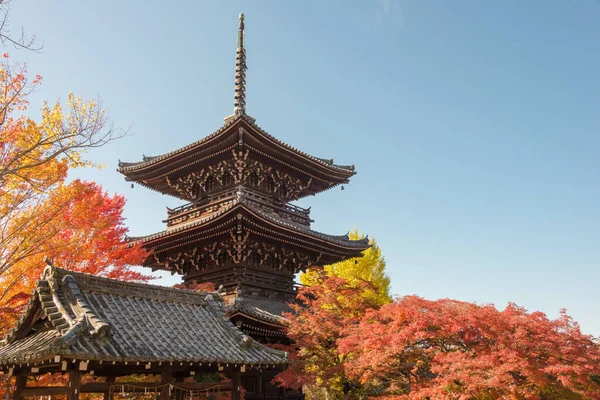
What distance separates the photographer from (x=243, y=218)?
1886cm

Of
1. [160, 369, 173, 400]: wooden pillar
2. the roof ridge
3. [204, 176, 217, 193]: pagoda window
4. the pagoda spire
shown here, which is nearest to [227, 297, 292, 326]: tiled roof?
[160, 369, 173, 400]: wooden pillar

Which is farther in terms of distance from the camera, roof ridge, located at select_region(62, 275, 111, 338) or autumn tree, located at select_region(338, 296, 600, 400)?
autumn tree, located at select_region(338, 296, 600, 400)

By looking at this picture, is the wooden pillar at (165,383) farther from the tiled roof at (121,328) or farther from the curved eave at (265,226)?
the curved eave at (265,226)

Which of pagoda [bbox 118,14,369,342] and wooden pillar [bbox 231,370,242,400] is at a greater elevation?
pagoda [bbox 118,14,369,342]

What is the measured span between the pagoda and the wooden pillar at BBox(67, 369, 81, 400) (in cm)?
862

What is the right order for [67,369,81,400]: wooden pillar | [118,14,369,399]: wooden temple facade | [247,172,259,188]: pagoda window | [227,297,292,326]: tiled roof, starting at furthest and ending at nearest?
1. [247,172,259,188]: pagoda window
2. [118,14,369,399]: wooden temple facade
3. [227,297,292,326]: tiled roof
4. [67,369,81,400]: wooden pillar

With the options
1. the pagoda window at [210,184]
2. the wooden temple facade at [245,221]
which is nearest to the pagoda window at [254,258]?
the wooden temple facade at [245,221]

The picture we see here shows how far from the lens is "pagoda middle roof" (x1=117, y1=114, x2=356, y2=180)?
20719mm

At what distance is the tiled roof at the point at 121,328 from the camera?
945 cm

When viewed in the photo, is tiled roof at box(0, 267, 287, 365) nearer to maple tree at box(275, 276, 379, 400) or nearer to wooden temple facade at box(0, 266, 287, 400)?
wooden temple facade at box(0, 266, 287, 400)

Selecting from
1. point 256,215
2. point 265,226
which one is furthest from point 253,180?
point 256,215

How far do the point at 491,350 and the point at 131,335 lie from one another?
9.30 metres

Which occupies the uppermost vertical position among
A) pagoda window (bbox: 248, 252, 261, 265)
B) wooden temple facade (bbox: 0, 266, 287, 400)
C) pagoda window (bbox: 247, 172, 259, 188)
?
pagoda window (bbox: 247, 172, 259, 188)

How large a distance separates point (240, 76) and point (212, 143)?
6.00 m
